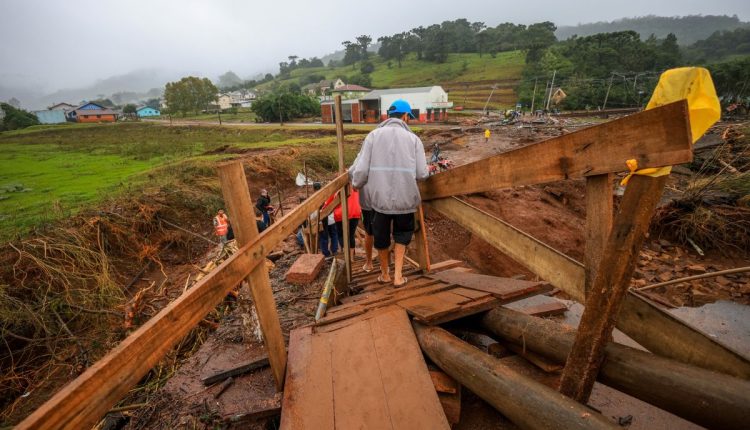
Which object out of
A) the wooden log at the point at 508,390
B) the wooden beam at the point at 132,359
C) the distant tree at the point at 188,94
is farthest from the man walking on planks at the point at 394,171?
the distant tree at the point at 188,94

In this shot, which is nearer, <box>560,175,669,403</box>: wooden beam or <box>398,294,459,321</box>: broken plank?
<box>560,175,669,403</box>: wooden beam

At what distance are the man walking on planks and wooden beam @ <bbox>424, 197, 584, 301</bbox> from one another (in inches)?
17.3

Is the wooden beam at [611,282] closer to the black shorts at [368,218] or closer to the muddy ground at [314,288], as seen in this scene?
the muddy ground at [314,288]

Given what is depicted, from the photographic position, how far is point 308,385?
180cm

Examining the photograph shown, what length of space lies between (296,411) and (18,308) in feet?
22.1

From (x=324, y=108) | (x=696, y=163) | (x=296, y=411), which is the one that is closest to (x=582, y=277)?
(x=296, y=411)

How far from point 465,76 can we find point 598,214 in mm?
84958

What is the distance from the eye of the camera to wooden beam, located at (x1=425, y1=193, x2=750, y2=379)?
4.12ft

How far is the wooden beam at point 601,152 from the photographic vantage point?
1.06 metres

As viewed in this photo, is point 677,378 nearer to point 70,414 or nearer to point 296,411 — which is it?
point 296,411

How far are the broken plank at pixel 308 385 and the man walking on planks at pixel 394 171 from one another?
1.24 metres

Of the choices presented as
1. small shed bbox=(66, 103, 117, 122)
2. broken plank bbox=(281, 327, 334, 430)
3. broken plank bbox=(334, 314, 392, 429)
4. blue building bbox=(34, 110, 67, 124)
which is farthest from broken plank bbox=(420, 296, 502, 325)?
blue building bbox=(34, 110, 67, 124)

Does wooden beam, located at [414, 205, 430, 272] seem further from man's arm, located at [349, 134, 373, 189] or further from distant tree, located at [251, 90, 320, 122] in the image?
distant tree, located at [251, 90, 320, 122]

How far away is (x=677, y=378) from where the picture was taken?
127 centimetres
